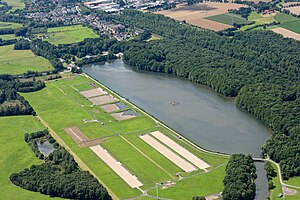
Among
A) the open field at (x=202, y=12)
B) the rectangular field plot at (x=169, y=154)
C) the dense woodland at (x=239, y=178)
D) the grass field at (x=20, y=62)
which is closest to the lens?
the dense woodland at (x=239, y=178)

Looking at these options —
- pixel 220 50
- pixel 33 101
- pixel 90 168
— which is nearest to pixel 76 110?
pixel 33 101

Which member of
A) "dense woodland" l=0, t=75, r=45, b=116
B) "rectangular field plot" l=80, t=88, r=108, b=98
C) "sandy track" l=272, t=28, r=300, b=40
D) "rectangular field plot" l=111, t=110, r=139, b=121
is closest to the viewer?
"rectangular field plot" l=111, t=110, r=139, b=121

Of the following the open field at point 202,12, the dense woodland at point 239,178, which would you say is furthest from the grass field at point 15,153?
the open field at point 202,12

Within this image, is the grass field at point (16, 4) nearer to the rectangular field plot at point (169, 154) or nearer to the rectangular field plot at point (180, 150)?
the rectangular field plot at point (180, 150)

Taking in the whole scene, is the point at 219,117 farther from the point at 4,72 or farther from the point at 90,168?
the point at 4,72

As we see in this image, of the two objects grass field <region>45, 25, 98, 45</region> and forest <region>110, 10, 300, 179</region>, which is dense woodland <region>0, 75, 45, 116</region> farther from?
grass field <region>45, 25, 98, 45</region>

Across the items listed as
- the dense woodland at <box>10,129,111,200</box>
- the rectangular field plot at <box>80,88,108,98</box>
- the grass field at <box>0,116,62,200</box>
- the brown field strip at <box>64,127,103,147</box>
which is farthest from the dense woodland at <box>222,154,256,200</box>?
the rectangular field plot at <box>80,88,108,98</box>
